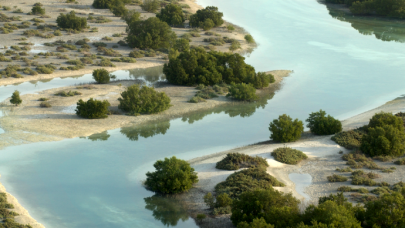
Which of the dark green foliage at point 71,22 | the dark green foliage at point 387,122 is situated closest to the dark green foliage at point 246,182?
the dark green foliage at point 387,122

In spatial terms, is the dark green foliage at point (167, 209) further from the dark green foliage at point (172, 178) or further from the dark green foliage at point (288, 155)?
the dark green foliage at point (288, 155)

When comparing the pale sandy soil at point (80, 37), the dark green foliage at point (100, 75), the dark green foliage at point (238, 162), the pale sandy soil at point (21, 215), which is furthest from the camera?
the pale sandy soil at point (80, 37)

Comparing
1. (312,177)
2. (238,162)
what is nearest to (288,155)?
(312,177)

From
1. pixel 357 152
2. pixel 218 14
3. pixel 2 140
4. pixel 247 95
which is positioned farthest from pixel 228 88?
pixel 218 14

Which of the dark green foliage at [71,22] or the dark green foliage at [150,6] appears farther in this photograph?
the dark green foliage at [150,6]

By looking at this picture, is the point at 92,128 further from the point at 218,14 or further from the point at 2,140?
the point at 218,14

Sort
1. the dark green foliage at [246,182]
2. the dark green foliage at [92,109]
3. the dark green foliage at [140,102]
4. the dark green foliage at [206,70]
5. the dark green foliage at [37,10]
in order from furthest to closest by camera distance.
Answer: the dark green foliage at [37,10], the dark green foliage at [206,70], the dark green foliage at [140,102], the dark green foliage at [92,109], the dark green foliage at [246,182]
